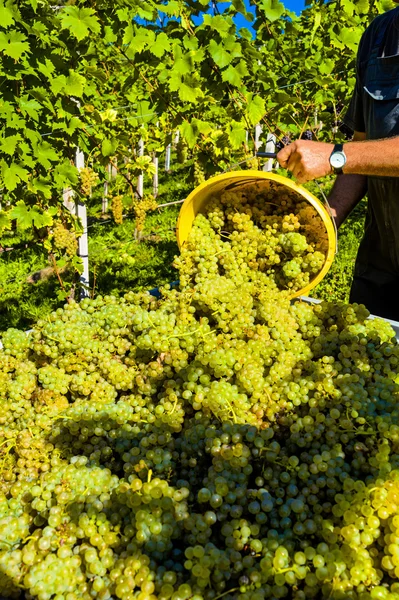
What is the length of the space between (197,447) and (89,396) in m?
0.48

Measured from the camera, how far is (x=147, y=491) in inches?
38.6

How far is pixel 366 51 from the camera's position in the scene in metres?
2.07

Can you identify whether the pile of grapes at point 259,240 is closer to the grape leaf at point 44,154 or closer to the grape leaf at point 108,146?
the grape leaf at point 44,154

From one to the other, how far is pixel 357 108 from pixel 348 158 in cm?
78

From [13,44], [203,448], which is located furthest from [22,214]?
[203,448]

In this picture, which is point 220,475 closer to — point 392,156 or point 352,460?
point 352,460

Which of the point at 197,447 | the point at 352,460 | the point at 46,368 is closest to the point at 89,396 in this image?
the point at 46,368

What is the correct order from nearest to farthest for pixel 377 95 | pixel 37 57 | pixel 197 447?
pixel 197 447 → pixel 377 95 → pixel 37 57

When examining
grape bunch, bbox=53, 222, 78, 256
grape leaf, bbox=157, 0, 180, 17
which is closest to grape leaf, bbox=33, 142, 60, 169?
grape bunch, bbox=53, 222, 78, 256

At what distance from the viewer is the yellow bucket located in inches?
60.9

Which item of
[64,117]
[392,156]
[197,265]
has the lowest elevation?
[197,265]

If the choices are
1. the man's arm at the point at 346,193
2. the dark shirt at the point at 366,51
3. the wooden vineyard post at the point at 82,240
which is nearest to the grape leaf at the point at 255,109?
the dark shirt at the point at 366,51

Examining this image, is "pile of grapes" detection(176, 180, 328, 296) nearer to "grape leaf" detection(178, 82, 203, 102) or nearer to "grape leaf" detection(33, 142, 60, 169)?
"grape leaf" detection(178, 82, 203, 102)

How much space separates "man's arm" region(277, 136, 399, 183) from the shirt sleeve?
28.8 inches
